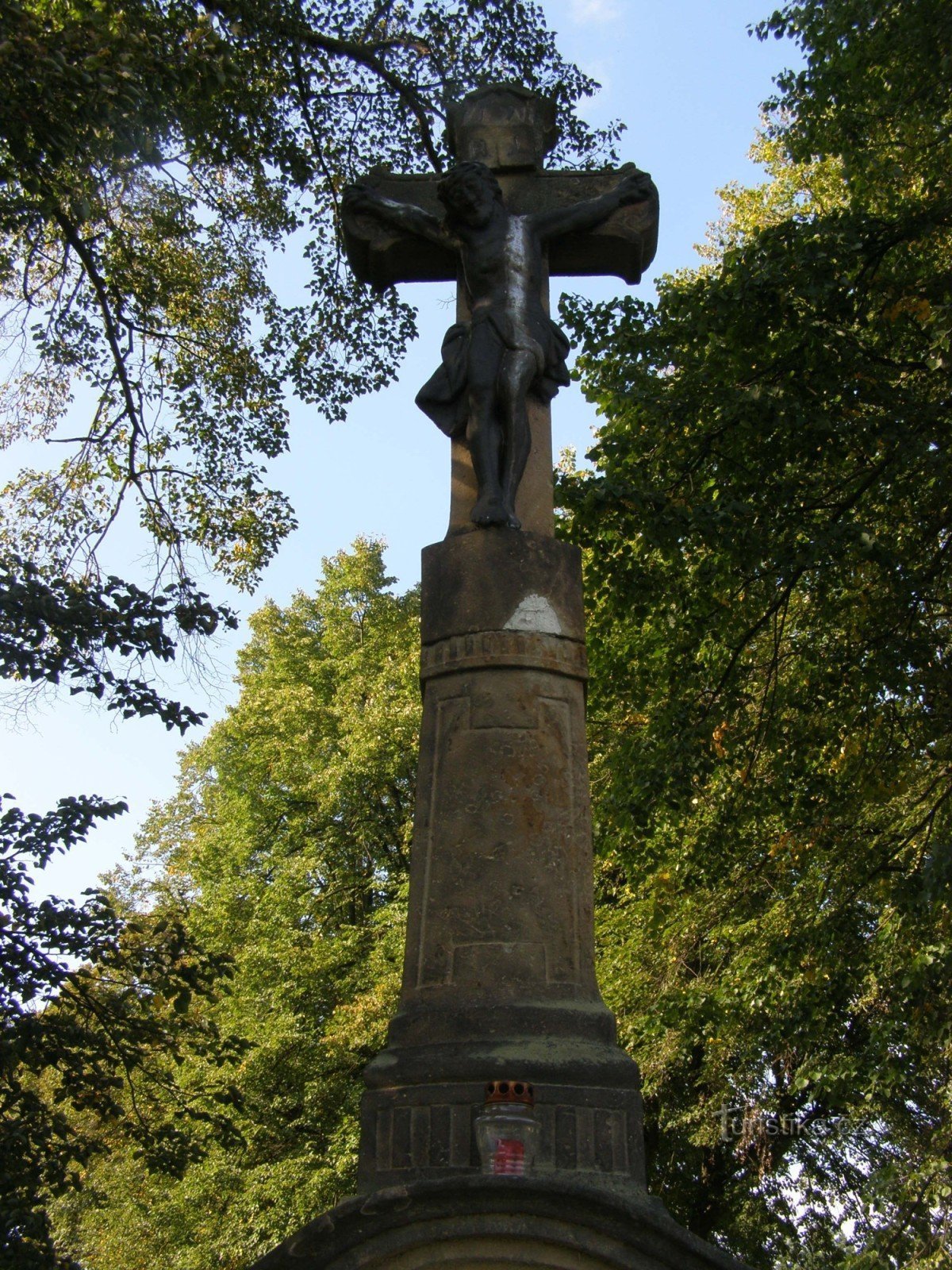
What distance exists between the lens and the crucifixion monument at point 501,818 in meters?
3.46

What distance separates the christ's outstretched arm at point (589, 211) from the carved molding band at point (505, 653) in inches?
80.3

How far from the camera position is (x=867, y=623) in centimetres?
1070

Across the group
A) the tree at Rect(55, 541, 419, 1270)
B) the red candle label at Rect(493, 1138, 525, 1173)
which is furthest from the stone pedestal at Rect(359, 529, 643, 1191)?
the tree at Rect(55, 541, 419, 1270)

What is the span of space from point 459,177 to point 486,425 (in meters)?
1.13

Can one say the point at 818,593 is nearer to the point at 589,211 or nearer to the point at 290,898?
the point at 589,211

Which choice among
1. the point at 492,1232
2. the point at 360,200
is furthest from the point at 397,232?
the point at 492,1232

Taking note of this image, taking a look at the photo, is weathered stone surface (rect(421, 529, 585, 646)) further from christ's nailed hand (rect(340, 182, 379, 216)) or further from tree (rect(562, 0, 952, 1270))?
tree (rect(562, 0, 952, 1270))

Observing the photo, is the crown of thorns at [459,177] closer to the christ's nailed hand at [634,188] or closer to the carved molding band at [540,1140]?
the christ's nailed hand at [634,188]

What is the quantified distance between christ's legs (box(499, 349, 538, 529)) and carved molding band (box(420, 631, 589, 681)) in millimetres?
667

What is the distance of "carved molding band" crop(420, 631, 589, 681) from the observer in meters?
5.01

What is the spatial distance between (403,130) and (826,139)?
3404mm

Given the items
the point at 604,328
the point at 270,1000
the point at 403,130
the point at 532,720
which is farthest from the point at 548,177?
the point at 270,1000

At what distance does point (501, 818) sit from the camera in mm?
4715

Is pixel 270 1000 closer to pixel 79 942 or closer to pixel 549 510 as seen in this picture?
pixel 79 942
